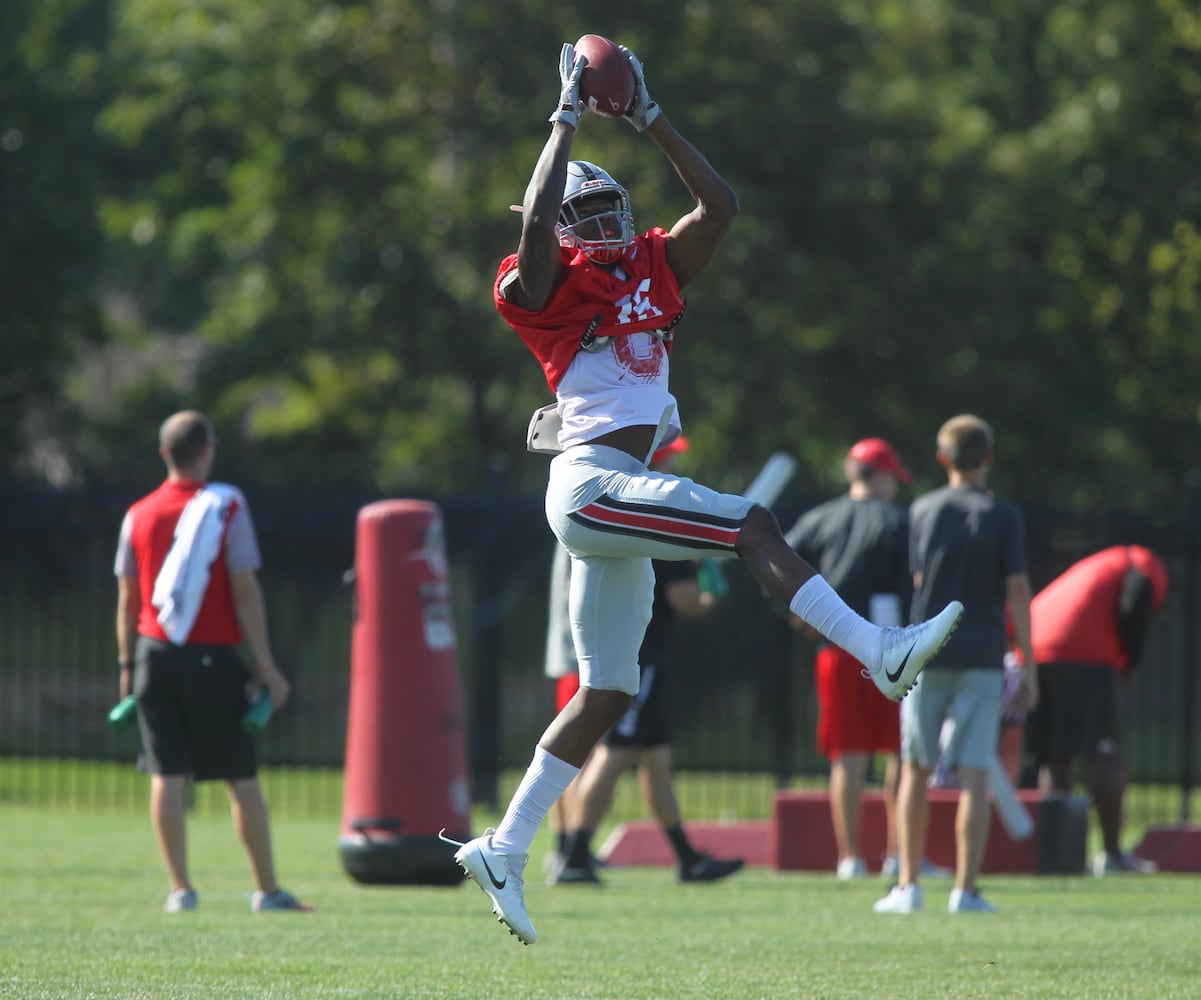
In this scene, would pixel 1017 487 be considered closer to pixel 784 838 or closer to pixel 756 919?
pixel 784 838

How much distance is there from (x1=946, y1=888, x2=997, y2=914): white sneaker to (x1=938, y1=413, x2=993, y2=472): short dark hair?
1.96 m

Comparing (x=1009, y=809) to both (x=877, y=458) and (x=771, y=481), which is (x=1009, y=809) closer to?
(x=877, y=458)

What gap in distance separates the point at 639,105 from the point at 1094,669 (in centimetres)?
659

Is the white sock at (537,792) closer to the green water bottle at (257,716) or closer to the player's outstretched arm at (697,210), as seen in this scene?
the player's outstretched arm at (697,210)

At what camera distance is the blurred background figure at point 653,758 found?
10.0 meters

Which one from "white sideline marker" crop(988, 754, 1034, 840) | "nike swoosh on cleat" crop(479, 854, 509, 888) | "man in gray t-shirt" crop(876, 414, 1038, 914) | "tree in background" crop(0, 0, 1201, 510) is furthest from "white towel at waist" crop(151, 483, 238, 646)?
"tree in background" crop(0, 0, 1201, 510)

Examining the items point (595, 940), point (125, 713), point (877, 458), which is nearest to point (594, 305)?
point (595, 940)

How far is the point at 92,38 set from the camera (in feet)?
104

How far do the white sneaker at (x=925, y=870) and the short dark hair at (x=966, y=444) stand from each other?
2665 mm

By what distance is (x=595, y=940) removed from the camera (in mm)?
7496

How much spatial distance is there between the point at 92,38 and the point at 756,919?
88.0 feet

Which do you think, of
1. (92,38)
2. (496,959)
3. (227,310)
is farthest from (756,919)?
(92,38)

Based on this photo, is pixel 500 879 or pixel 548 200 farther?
pixel 500 879

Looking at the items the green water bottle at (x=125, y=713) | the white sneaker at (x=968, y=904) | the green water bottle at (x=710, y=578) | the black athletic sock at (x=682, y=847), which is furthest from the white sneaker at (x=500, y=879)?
the green water bottle at (x=710, y=578)
